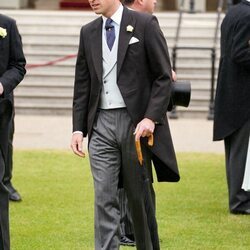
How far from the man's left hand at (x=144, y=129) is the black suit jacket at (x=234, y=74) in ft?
9.25

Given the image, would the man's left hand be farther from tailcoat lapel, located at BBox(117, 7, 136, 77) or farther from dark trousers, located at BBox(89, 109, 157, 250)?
tailcoat lapel, located at BBox(117, 7, 136, 77)

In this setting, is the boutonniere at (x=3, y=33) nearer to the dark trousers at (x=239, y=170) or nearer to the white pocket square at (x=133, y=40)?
the white pocket square at (x=133, y=40)

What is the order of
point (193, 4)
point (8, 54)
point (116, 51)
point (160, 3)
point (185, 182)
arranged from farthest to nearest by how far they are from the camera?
1. point (160, 3)
2. point (193, 4)
3. point (185, 182)
4. point (8, 54)
5. point (116, 51)

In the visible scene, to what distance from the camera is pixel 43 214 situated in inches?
412

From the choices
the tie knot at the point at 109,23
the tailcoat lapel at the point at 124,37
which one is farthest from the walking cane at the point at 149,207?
the tie knot at the point at 109,23

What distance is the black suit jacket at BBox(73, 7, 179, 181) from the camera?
748 centimetres

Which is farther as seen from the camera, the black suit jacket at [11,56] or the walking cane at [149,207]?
the black suit jacket at [11,56]

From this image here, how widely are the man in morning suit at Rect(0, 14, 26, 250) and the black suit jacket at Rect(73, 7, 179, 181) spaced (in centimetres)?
50

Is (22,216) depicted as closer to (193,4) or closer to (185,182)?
(185,182)

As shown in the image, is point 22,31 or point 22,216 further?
point 22,31

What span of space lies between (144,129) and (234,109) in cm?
324

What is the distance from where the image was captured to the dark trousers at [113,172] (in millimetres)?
7527

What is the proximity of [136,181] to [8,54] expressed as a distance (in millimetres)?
1310

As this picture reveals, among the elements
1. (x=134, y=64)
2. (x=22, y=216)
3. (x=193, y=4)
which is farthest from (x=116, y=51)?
(x=193, y=4)
